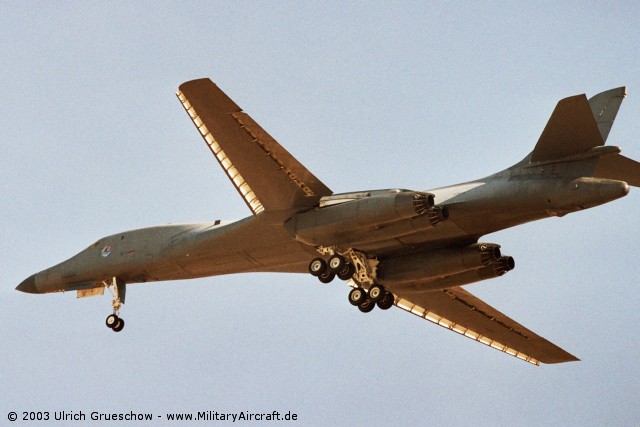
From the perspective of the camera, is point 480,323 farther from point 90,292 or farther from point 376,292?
point 90,292

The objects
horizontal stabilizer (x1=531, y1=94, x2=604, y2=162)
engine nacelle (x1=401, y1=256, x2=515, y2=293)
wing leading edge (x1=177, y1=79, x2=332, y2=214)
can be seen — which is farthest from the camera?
engine nacelle (x1=401, y1=256, x2=515, y2=293)

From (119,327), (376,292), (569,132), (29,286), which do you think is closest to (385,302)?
(376,292)

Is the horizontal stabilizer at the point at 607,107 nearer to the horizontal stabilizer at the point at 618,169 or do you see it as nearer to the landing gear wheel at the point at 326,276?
the horizontal stabilizer at the point at 618,169

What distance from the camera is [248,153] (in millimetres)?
33688

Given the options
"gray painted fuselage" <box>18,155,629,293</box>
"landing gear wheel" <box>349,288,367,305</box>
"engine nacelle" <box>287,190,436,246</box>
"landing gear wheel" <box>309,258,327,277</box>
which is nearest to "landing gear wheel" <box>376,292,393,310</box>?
"landing gear wheel" <box>349,288,367,305</box>

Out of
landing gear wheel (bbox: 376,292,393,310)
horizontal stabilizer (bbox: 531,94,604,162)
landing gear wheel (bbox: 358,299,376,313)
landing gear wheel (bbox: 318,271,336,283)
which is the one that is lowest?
landing gear wheel (bbox: 358,299,376,313)

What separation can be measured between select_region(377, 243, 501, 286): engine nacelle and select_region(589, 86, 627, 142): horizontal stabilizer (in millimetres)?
4554

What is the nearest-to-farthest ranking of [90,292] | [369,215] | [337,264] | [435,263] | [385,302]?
[369,215] → [337,264] → [435,263] → [385,302] → [90,292]

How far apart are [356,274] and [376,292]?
823 millimetres

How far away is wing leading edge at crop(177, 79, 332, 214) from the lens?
33000mm

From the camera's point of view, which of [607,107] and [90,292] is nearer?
[607,107]

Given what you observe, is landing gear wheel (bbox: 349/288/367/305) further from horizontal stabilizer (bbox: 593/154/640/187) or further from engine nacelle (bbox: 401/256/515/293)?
horizontal stabilizer (bbox: 593/154/640/187)

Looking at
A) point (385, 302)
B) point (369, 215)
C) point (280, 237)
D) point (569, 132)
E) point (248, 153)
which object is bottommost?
point (385, 302)

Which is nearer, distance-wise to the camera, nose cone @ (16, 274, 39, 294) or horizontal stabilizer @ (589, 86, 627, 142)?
horizontal stabilizer @ (589, 86, 627, 142)
